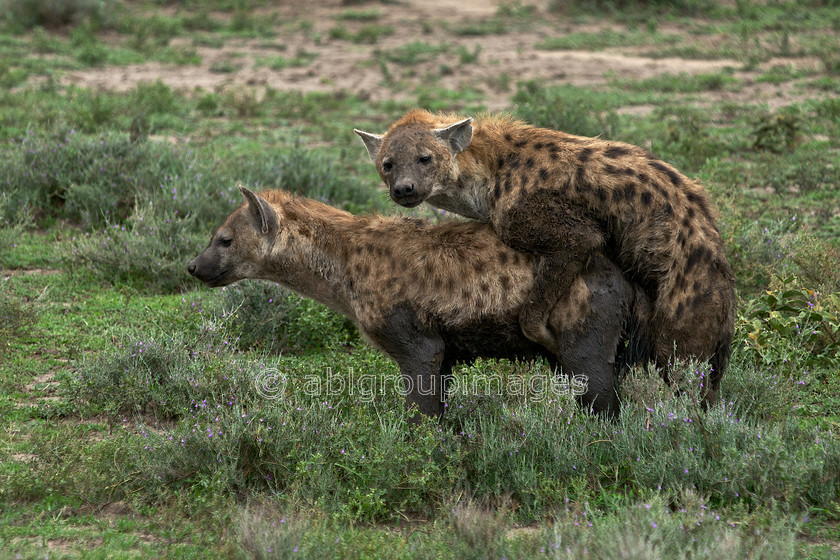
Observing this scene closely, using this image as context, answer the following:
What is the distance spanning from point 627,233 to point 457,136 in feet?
3.68

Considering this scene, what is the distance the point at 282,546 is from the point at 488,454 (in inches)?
48.8

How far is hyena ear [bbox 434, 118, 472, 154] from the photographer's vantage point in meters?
5.34

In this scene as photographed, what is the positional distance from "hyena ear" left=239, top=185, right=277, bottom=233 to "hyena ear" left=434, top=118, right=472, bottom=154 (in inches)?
40.3

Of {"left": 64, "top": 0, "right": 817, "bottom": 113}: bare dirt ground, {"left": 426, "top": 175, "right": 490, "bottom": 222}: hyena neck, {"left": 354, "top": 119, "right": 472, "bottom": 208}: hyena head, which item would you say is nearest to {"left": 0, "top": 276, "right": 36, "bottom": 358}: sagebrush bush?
{"left": 354, "top": 119, "right": 472, "bottom": 208}: hyena head

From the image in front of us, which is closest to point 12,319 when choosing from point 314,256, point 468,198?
point 314,256

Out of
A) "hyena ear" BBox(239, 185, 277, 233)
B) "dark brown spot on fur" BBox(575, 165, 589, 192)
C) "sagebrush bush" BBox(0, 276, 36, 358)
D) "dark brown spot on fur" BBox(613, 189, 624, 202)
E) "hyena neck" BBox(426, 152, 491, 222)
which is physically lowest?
"sagebrush bush" BBox(0, 276, 36, 358)

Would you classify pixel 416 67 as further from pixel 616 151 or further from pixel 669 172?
pixel 669 172

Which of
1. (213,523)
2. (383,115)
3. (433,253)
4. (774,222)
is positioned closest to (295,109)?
(383,115)

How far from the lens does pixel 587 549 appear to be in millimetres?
3910

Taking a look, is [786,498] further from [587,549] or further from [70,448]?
[70,448]

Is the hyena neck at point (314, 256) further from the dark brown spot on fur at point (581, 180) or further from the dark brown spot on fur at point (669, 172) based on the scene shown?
the dark brown spot on fur at point (669, 172)

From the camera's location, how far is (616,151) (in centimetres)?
505

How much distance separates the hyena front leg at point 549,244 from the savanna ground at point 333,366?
1.76 ft

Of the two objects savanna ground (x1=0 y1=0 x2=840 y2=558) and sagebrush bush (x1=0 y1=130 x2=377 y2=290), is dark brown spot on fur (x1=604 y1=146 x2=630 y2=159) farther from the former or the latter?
sagebrush bush (x1=0 y1=130 x2=377 y2=290)
